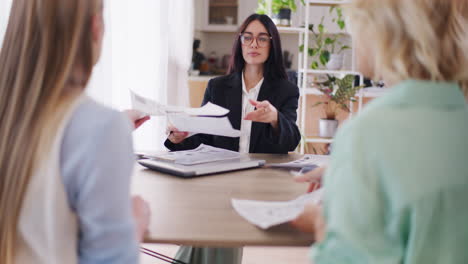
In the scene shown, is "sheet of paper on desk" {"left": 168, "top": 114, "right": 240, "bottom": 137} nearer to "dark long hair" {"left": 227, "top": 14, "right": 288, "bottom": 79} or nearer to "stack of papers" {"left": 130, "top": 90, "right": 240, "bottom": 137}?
"stack of papers" {"left": 130, "top": 90, "right": 240, "bottom": 137}

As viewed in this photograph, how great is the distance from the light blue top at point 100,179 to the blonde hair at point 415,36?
0.45 meters

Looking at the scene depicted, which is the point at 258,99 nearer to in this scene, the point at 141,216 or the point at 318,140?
the point at 141,216

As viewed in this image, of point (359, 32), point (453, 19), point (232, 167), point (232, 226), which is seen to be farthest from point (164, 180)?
point (453, 19)

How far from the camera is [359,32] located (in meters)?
0.83

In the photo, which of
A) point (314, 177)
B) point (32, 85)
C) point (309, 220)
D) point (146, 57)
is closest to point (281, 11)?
point (146, 57)

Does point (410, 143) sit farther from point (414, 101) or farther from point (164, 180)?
point (164, 180)

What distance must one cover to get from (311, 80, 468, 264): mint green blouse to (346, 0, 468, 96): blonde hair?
6 cm

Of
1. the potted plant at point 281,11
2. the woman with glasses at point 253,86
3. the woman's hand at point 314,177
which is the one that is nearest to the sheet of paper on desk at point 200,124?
the woman's hand at point 314,177

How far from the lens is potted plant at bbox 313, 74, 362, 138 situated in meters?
3.65

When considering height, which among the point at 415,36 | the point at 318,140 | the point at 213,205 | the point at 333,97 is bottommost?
the point at 318,140

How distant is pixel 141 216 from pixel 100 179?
0.26m

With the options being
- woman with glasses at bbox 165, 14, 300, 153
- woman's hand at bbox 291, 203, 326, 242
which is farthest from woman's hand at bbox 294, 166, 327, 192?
woman with glasses at bbox 165, 14, 300, 153

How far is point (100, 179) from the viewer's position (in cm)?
73

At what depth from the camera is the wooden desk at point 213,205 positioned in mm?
911
